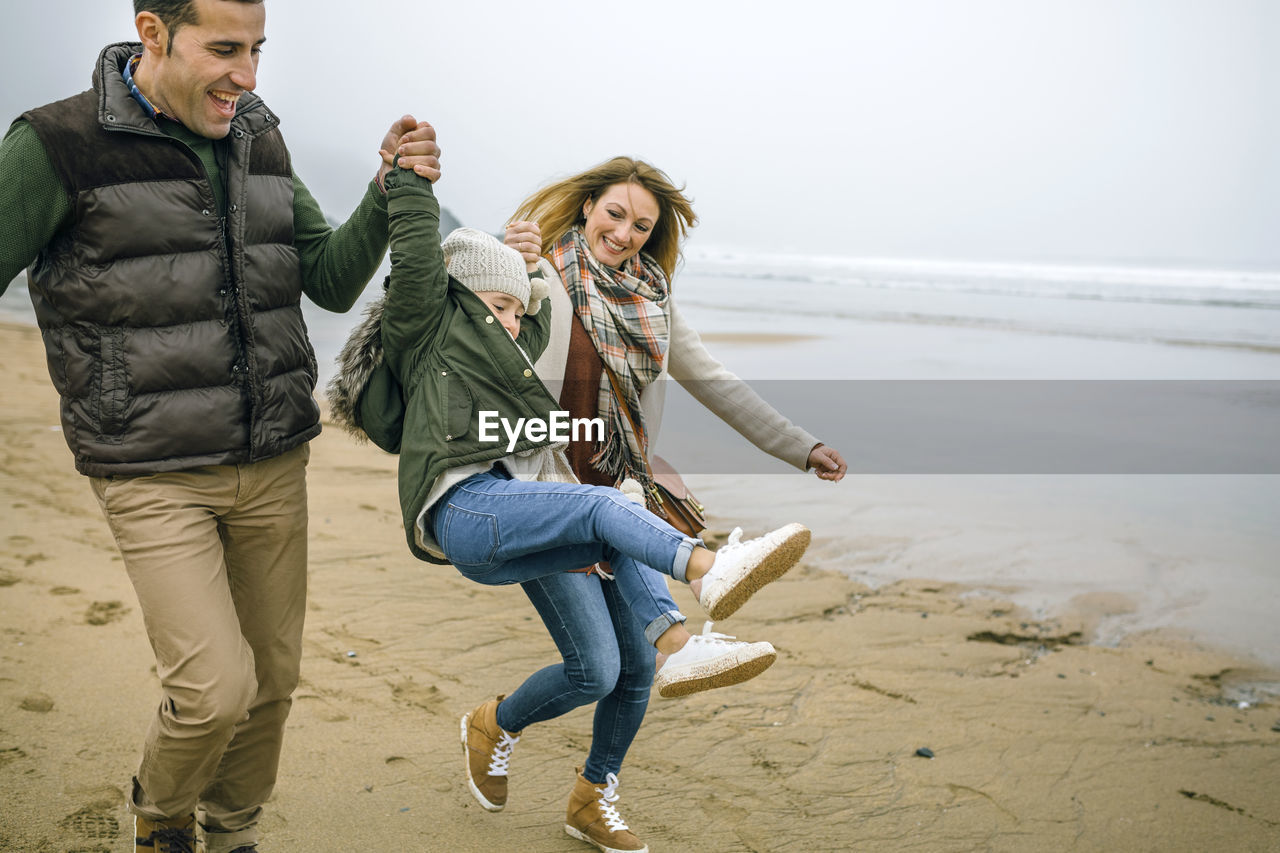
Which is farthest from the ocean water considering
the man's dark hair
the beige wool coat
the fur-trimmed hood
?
the man's dark hair

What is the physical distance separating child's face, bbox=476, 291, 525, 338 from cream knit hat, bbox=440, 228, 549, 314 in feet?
0.06

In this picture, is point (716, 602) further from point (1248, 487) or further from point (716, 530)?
point (1248, 487)

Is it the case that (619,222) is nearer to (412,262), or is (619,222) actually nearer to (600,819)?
(412,262)

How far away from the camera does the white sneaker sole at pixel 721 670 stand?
271 cm

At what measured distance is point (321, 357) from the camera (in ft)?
44.3

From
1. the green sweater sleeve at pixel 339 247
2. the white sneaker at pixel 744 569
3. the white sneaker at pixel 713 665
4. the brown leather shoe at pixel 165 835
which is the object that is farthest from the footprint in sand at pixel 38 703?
the white sneaker at pixel 744 569

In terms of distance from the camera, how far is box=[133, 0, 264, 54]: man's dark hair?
248 cm

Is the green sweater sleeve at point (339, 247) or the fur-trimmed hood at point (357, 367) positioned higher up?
the green sweater sleeve at point (339, 247)

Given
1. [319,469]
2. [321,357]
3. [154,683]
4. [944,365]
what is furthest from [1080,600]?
[321,357]

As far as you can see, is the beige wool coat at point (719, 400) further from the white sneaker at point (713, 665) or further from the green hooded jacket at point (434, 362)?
the white sneaker at point (713, 665)

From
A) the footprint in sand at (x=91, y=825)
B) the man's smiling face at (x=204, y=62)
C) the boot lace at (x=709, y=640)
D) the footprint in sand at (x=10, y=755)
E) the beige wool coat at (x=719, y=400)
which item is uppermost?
the man's smiling face at (x=204, y=62)

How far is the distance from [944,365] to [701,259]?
38118 millimetres

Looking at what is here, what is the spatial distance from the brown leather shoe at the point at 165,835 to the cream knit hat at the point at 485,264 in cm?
164

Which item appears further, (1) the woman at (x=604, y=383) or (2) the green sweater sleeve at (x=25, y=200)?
(1) the woman at (x=604, y=383)
